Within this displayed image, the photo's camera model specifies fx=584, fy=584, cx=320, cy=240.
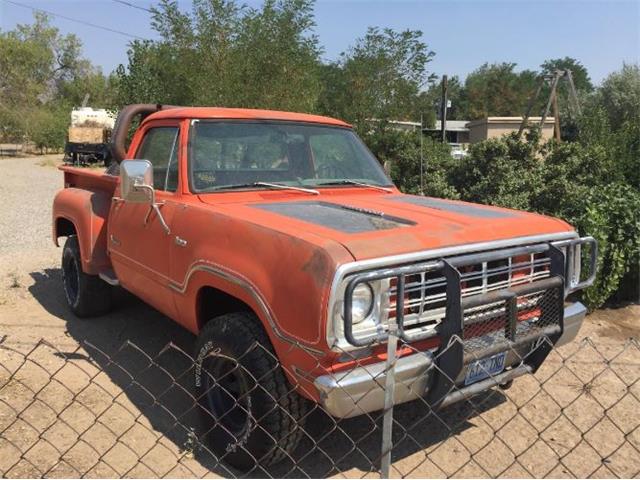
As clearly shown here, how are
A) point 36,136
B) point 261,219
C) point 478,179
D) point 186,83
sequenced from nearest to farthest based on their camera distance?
point 261,219
point 478,179
point 186,83
point 36,136

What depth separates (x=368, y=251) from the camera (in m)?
2.62

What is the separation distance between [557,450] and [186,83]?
1006 centimetres

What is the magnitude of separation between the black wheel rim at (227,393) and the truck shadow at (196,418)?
170mm

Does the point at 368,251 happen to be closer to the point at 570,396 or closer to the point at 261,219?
the point at 261,219

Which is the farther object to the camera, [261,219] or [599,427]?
[599,427]

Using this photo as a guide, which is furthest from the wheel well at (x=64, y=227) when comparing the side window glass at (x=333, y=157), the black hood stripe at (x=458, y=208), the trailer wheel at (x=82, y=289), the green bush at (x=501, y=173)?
the green bush at (x=501, y=173)

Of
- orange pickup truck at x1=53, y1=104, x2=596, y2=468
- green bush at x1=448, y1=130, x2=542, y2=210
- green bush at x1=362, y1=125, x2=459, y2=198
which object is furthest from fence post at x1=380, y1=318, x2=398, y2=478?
green bush at x1=362, y1=125, x2=459, y2=198

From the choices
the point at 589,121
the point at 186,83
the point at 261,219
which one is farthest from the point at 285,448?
the point at 186,83

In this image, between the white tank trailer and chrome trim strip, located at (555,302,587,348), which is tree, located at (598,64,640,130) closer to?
the white tank trailer

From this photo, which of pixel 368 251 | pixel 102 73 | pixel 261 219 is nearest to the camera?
pixel 368 251

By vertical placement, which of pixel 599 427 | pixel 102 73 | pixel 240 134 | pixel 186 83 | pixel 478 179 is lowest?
pixel 599 427

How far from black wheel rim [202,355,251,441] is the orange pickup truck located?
11 millimetres

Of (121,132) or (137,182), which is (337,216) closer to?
(137,182)

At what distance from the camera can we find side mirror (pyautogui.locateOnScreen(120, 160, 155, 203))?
363 centimetres
